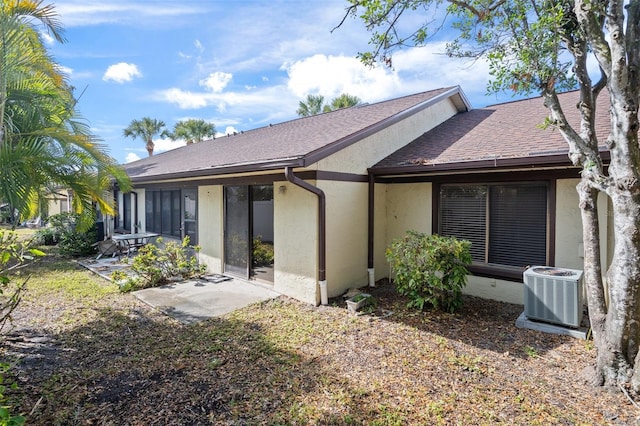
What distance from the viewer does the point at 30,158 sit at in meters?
4.42

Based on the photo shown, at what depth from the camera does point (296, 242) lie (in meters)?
6.49

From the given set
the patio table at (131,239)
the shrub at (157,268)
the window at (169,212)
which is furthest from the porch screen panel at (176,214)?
the shrub at (157,268)

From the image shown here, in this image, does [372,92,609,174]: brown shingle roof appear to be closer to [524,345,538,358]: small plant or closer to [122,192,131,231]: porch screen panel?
[524,345,538,358]: small plant

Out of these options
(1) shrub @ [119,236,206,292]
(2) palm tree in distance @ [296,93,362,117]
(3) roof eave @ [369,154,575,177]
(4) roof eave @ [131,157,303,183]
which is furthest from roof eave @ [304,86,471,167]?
(2) palm tree in distance @ [296,93,362,117]

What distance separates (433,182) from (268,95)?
12054 millimetres

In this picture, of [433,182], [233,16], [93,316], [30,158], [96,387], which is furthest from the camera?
[233,16]

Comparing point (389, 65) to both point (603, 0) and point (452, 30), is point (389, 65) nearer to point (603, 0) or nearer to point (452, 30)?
point (452, 30)

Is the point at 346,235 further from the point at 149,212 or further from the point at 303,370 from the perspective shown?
the point at 149,212

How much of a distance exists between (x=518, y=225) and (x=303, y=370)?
4819mm

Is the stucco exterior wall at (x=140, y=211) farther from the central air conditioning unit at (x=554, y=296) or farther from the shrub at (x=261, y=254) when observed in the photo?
the central air conditioning unit at (x=554, y=296)

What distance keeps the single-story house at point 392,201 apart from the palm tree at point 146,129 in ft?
76.1

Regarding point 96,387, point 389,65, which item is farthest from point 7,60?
point 389,65

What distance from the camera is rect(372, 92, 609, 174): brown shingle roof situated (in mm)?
5711

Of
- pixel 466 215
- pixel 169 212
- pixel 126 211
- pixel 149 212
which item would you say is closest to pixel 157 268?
pixel 169 212
